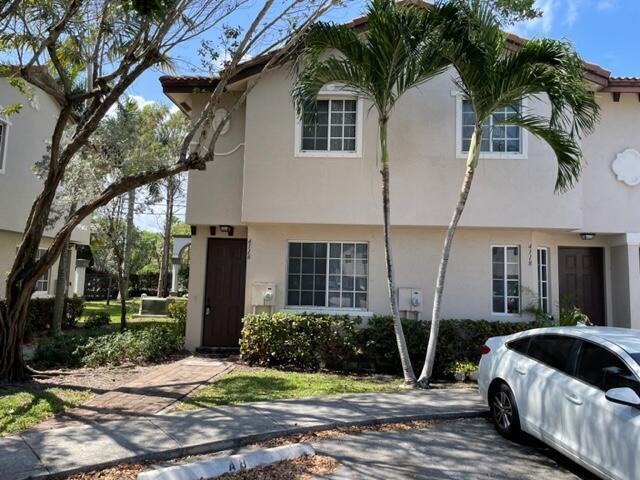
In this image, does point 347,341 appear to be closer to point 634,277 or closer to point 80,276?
point 634,277

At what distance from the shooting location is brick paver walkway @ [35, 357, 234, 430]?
636 cm

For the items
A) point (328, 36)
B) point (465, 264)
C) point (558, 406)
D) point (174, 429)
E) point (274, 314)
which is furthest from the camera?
point (465, 264)

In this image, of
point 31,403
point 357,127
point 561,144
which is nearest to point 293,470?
point 31,403

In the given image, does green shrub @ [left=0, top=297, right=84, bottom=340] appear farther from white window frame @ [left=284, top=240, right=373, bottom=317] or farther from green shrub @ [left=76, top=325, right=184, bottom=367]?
white window frame @ [left=284, top=240, right=373, bottom=317]

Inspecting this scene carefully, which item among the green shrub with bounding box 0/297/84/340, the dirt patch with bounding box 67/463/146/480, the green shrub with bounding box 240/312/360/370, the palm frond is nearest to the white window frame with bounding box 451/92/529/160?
the palm frond

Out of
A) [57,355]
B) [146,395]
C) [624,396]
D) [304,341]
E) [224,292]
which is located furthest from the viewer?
[224,292]

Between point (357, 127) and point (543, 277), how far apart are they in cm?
578

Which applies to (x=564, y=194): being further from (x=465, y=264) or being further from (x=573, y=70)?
(x=573, y=70)

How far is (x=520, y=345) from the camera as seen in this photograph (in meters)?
6.27

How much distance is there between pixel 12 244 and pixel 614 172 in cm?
1789

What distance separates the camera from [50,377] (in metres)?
8.58

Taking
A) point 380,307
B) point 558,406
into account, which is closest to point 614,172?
point 380,307

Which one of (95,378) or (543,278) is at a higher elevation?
(543,278)

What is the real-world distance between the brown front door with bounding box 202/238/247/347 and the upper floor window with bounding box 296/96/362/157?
3.03m
